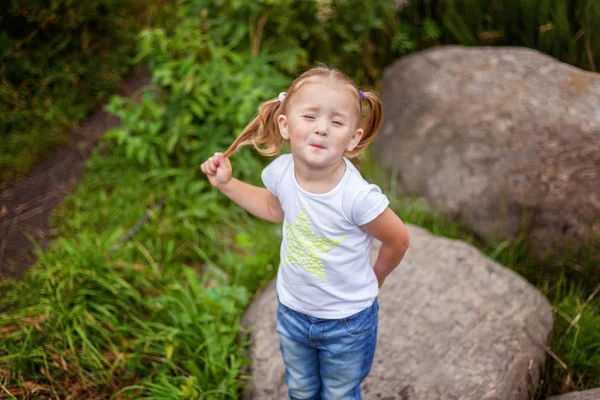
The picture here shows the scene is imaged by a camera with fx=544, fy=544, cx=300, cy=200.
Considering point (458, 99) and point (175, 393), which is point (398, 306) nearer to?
point (175, 393)

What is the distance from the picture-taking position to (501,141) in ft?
10.2

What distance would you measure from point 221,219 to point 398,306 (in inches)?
51.1

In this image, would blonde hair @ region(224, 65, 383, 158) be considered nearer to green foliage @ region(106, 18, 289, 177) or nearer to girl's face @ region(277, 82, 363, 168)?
girl's face @ region(277, 82, 363, 168)

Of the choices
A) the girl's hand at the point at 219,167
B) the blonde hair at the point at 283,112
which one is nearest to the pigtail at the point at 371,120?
the blonde hair at the point at 283,112

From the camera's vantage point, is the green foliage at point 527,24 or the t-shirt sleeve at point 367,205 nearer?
the t-shirt sleeve at point 367,205

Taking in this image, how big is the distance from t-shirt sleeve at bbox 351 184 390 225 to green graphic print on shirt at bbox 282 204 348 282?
11 cm

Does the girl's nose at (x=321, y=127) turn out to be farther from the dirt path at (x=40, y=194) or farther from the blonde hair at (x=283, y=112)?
the dirt path at (x=40, y=194)

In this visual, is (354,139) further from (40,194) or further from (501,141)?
(40,194)

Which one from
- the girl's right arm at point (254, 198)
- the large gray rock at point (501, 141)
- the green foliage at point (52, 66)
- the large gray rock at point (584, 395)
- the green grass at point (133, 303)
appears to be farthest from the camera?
the green foliage at point (52, 66)

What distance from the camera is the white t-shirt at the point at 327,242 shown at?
1.56 m

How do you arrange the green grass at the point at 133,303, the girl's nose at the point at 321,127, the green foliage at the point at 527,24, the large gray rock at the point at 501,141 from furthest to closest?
1. the green foliage at the point at 527,24
2. the large gray rock at the point at 501,141
3. the green grass at the point at 133,303
4. the girl's nose at the point at 321,127

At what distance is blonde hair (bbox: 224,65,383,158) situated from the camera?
1544 millimetres

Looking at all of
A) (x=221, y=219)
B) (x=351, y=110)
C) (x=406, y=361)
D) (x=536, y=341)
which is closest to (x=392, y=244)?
(x=351, y=110)

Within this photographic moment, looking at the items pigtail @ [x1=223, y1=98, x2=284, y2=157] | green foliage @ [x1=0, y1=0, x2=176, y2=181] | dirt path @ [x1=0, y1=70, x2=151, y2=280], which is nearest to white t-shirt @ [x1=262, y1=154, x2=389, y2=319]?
pigtail @ [x1=223, y1=98, x2=284, y2=157]
